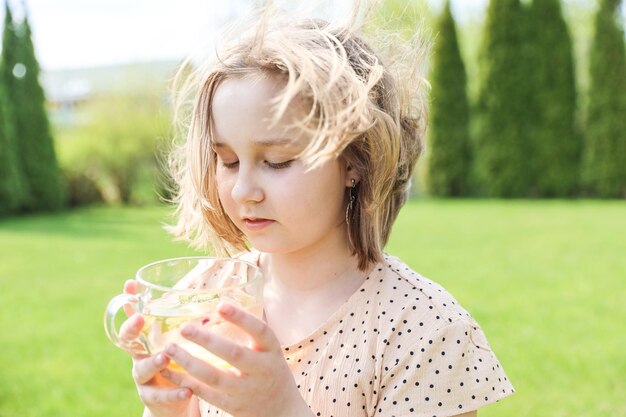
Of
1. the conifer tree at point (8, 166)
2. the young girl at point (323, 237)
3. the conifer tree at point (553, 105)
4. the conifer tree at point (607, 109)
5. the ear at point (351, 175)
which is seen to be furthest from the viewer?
the conifer tree at point (553, 105)

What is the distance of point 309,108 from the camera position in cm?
152

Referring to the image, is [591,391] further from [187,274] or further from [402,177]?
[187,274]

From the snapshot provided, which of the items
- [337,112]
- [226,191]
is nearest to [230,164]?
[226,191]

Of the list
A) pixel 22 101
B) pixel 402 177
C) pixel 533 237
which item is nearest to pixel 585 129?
pixel 533 237

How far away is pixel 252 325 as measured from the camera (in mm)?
1228

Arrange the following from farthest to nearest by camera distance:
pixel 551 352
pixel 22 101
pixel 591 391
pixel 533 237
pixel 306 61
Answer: pixel 22 101
pixel 533 237
pixel 551 352
pixel 591 391
pixel 306 61

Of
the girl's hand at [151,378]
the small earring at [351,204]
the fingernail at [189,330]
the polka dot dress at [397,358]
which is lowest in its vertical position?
the polka dot dress at [397,358]

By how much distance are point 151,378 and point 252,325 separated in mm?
234

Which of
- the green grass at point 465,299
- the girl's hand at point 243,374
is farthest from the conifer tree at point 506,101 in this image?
the girl's hand at point 243,374

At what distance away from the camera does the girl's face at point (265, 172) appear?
4.92 ft

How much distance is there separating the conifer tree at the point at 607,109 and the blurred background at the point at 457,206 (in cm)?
3

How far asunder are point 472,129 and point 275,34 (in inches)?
621

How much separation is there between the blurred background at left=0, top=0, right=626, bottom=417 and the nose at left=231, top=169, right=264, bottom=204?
491 mm

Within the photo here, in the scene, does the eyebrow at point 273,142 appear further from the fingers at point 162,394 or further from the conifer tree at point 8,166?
the conifer tree at point 8,166
